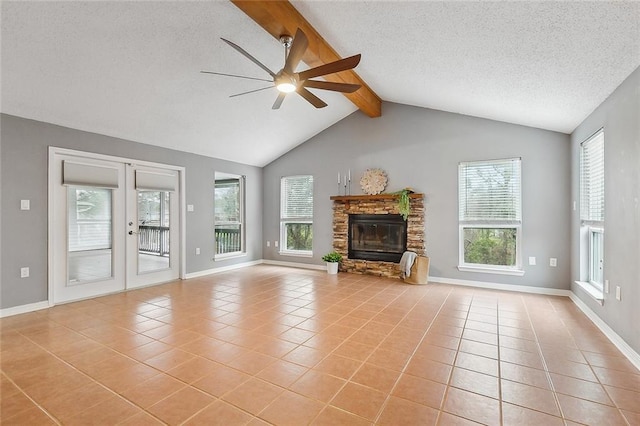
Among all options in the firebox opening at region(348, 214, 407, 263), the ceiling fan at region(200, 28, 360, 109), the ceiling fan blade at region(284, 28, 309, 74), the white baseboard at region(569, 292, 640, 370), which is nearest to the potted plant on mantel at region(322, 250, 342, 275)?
the firebox opening at region(348, 214, 407, 263)

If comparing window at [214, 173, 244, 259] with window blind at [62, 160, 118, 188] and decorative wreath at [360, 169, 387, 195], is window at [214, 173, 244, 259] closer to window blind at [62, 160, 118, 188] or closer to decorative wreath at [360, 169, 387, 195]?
window blind at [62, 160, 118, 188]

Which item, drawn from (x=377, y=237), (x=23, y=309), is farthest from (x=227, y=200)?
(x=23, y=309)

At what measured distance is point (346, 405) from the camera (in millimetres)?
1952

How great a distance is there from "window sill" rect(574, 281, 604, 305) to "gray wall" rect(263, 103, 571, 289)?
0.58 meters

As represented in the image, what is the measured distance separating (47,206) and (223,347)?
3201mm

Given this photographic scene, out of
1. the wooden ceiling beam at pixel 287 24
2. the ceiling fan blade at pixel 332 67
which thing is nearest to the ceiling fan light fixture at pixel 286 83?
the ceiling fan blade at pixel 332 67

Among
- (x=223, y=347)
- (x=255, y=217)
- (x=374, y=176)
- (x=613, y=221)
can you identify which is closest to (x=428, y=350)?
(x=223, y=347)

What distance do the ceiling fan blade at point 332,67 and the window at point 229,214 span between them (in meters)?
4.19

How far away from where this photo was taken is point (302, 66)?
14.0 ft

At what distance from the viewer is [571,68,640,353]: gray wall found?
252 cm

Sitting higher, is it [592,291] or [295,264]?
[592,291]

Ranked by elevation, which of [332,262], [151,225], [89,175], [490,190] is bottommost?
[332,262]

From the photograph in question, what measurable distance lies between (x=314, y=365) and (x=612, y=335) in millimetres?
2868

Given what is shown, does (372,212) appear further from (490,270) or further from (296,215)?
(490,270)
